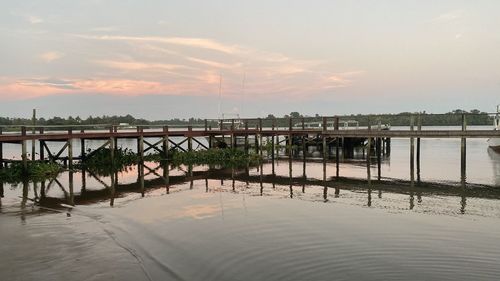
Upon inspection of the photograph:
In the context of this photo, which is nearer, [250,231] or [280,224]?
[250,231]

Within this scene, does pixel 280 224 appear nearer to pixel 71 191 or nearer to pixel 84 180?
pixel 71 191

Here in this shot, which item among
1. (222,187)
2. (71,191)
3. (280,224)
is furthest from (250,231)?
(71,191)

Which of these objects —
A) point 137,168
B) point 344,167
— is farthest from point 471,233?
point 137,168

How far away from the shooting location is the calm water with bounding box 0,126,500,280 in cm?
940

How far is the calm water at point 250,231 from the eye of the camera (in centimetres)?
940

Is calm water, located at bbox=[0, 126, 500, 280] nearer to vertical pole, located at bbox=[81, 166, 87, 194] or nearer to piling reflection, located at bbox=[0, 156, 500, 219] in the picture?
piling reflection, located at bbox=[0, 156, 500, 219]

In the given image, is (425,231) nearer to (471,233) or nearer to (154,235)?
(471,233)

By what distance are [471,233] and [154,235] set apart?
928cm

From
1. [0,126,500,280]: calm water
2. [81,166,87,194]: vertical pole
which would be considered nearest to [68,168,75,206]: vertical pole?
[0,126,500,280]: calm water

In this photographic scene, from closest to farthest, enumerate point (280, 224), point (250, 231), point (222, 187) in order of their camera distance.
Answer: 1. point (250, 231)
2. point (280, 224)
3. point (222, 187)

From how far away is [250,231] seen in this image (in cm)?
1295

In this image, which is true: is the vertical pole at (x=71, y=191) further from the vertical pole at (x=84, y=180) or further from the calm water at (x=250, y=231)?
the vertical pole at (x=84, y=180)

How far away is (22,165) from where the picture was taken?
25766mm

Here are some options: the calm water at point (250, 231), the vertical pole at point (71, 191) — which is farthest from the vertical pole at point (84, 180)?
the vertical pole at point (71, 191)
